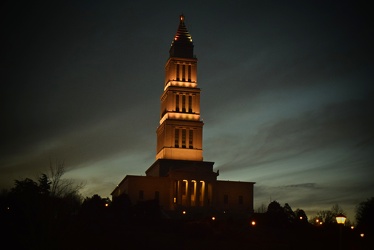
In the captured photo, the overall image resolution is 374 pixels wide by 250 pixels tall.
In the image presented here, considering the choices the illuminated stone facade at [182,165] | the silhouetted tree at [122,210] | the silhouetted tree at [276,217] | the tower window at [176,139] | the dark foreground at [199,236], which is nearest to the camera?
the dark foreground at [199,236]

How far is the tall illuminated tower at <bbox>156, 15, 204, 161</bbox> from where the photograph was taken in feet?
337

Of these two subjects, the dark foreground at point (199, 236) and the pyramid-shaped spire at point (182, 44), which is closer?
the dark foreground at point (199, 236)

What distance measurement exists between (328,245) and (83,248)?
24129 millimetres

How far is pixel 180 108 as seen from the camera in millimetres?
105000

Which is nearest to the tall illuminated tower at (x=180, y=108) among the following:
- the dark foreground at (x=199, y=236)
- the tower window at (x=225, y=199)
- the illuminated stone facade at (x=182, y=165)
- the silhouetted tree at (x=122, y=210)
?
the illuminated stone facade at (x=182, y=165)

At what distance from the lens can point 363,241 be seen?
193ft

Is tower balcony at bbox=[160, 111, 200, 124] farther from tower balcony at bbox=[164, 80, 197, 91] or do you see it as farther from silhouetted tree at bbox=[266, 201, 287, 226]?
silhouetted tree at bbox=[266, 201, 287, 226]

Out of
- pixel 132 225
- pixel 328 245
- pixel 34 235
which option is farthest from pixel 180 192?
pixel 34 235

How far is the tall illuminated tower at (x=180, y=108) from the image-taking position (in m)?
103

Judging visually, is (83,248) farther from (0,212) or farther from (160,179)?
(160,179)

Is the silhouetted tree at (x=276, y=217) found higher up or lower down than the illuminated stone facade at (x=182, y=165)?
lower down

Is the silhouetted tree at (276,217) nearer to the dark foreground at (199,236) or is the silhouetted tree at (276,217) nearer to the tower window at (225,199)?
the dark foreground at (199,236)

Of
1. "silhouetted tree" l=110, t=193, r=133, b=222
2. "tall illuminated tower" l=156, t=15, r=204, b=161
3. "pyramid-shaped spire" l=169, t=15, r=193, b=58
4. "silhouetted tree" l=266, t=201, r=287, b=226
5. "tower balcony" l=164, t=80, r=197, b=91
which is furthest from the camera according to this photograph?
"pyramid-shaped spire" l=169, t=15, r=193, b=58

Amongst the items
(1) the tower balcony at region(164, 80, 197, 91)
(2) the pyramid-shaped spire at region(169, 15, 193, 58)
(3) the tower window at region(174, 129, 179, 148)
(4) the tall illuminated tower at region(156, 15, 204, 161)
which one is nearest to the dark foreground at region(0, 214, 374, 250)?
(4) the tall illuminated tower at region(156, 15, 204, 161)
